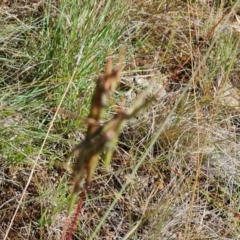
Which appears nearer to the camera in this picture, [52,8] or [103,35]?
[103,35]

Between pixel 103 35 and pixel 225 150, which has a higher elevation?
pixel 103 35

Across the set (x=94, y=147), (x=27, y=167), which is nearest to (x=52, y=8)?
(x=27, y=167)

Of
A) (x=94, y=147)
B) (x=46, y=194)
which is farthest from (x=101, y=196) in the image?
(x=94, y=147)

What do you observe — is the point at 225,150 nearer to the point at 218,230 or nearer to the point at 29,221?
the point at 218,230

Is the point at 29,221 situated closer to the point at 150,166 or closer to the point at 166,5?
the point at 150,166

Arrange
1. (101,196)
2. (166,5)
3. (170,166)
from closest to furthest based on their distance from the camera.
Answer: (101,196), (170,166), (166,5)

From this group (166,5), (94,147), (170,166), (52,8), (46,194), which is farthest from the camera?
(166,5)

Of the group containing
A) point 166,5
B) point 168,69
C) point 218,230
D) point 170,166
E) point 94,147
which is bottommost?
point 218,230
